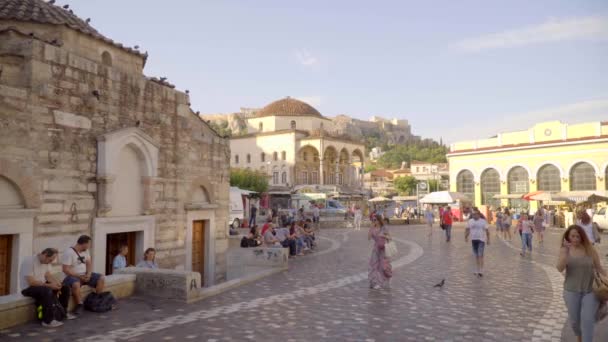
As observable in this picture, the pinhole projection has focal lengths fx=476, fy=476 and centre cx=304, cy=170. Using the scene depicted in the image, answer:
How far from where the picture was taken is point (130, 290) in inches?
330

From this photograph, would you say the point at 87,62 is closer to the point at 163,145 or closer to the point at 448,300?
the point at 163,145

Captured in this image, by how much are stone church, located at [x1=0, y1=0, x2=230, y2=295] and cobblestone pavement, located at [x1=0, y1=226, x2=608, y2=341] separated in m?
2.48

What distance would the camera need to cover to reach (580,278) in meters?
5.30

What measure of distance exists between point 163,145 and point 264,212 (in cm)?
2968

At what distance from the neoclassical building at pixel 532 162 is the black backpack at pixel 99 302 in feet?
126

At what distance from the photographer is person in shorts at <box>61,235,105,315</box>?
712 cm

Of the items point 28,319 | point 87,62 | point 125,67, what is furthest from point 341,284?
point 125,67

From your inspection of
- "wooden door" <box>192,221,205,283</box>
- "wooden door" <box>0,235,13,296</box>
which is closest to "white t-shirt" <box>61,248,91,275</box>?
"wooden door" <box>0,235,13,296</box>

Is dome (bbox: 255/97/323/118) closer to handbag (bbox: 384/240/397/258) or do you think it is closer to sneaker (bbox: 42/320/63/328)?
handbag (bbox: 384/240/397/258)

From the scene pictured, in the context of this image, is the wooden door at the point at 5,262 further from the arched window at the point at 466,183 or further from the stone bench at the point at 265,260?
the arched window at the point at 466,183

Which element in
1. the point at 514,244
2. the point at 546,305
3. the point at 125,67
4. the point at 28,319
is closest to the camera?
the point at 28,319

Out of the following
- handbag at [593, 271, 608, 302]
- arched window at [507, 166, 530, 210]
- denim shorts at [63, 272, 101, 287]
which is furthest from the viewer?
arched window at [507, 166, 530, 210]

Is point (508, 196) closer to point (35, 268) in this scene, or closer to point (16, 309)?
point (35, 268)

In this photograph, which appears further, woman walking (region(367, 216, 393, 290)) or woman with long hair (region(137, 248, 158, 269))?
woman walking (region(367, 216, 393, 290))
